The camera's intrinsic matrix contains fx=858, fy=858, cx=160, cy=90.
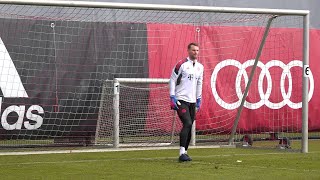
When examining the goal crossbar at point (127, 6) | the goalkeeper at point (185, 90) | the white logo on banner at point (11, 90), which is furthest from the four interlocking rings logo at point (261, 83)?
the goalkeeper at point (185, 90)

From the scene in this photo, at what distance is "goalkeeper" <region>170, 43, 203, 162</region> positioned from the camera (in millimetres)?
15031

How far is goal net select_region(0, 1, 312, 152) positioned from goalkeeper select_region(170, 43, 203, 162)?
1.75m

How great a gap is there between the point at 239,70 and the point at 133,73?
2805 millimetres

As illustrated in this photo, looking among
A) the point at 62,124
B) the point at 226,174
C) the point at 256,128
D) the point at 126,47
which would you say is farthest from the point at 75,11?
the point at 226,174

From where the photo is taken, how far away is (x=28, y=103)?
60.4 ft

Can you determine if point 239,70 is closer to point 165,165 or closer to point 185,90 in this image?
point 185,90

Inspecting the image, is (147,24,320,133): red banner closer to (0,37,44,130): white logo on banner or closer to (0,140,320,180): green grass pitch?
(0,140,320,180): green grass pitch

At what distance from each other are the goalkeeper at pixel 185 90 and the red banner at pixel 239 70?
4.51 metres

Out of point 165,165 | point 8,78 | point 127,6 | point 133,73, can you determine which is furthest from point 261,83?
point 165,165

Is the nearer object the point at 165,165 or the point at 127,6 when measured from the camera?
the point at 165,165

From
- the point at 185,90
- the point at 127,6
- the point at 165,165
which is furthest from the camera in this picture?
the point at 127,6

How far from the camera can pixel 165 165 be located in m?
14.1

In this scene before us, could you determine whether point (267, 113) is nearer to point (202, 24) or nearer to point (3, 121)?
point (202, 24)

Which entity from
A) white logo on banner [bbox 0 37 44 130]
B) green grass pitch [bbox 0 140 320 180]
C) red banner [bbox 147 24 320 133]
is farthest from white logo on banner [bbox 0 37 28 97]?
red banner [bbox 147 24 320 133]
